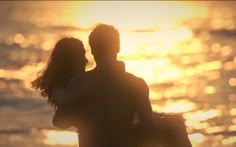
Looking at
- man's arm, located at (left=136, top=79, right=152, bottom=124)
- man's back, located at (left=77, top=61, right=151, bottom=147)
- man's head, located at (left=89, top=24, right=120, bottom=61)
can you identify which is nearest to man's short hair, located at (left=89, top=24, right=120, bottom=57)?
man's head, located at (left=89, top=24, right=120, bottom=61)

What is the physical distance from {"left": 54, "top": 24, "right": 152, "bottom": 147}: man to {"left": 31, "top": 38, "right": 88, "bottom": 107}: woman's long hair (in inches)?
13.8

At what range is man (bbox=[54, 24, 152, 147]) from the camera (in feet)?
31.4

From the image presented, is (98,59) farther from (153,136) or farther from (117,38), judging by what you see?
(153,136)

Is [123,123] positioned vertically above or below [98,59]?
below

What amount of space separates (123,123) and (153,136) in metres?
0.36

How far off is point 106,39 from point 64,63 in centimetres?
74

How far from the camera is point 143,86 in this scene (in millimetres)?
9578

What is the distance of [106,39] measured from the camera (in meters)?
9.62

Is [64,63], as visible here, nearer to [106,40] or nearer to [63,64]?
[63,64]

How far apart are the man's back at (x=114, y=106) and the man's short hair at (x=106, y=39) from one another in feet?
0.72

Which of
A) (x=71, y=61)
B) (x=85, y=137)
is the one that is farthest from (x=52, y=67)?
(x=85, y=137)

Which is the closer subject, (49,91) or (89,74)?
(89,74)

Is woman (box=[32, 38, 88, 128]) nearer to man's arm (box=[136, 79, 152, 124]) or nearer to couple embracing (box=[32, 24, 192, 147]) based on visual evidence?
couple embracing (box=[32, 24, 192, 147])

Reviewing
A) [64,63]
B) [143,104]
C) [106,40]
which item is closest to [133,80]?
[143,104]
